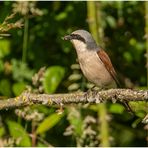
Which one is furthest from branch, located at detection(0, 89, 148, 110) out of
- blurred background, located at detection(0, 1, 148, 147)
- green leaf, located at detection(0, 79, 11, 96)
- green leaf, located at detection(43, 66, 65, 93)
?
green leaf, located at detection(0, 79, 11, 96)

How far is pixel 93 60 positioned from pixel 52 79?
23.4 inches

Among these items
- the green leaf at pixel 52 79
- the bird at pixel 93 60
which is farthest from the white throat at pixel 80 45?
the green leaf at pixel 52 79

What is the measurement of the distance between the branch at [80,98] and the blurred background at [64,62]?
85 cm

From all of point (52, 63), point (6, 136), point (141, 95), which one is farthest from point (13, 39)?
point (141, 95)

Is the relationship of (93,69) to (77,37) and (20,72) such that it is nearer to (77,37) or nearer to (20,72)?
(77,37)

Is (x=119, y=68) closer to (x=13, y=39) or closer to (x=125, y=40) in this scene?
(x=125, y=40)

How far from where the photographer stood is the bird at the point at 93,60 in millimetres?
5066

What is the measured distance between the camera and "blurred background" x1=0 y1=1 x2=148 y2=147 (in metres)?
5.45

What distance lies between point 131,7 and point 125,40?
0.41m

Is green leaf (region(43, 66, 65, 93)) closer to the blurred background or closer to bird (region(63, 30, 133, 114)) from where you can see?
the blurred background

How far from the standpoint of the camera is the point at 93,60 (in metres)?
5.17

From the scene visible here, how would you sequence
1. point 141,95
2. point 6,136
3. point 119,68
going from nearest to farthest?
point 141,95 < point 6,136 < point 119,68

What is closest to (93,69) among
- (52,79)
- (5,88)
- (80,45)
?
(80,45)

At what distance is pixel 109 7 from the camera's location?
261 inches
